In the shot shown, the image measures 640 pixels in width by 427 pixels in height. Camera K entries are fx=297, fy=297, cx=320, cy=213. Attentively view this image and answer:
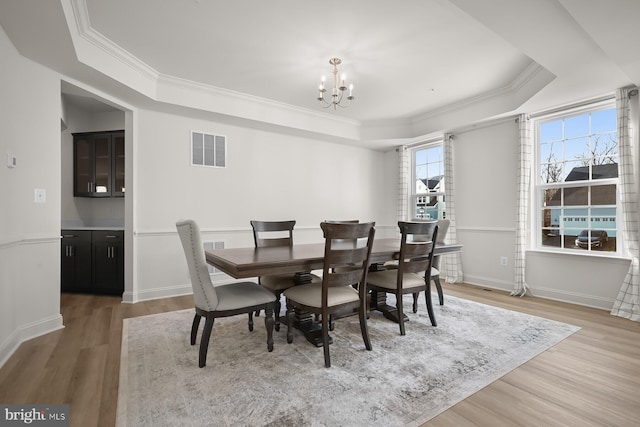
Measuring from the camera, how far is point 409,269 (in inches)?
104

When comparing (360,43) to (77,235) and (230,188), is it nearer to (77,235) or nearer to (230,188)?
(230,188)

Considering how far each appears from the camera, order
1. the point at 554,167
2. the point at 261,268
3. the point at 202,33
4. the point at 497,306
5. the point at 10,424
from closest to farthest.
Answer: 1. the point at 10,424
2. the point at 261,268
3. the point at 202,33
4. the point at 497,306
5. the point at 554,167

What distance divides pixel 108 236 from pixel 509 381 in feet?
15.1

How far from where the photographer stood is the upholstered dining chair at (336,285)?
2.07m

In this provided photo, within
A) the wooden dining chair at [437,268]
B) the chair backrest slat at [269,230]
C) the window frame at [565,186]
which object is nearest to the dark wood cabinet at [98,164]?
the chair backrest slat at [269,230]

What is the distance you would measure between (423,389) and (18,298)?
129 inches

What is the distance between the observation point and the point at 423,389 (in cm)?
181

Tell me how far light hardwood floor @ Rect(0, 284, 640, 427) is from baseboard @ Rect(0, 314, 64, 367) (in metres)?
0.05

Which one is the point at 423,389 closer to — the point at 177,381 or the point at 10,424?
the point at 177,381

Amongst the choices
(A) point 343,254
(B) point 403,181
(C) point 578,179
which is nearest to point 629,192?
(C) point 578,179

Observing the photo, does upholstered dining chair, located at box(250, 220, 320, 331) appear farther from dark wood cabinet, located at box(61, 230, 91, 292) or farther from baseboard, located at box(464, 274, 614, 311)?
baseboard, located at box(464, 274, 614, 311)

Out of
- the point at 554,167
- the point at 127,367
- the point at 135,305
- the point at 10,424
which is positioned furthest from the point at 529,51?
the point at 135,305

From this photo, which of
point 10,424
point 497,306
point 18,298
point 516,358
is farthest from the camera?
point 497,306

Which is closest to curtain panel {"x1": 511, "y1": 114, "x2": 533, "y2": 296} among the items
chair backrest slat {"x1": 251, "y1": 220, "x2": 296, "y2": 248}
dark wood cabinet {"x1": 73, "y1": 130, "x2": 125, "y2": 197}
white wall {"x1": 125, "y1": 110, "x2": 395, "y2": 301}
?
white wall {"x1": 125, "y1": 110, "x2": 395, "y2": 301}
